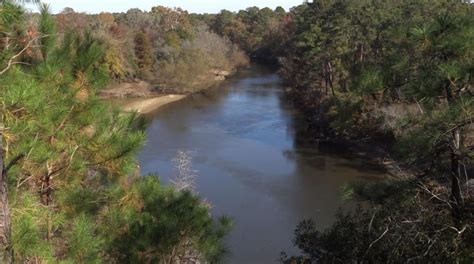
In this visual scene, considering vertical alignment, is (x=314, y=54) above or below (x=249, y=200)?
above

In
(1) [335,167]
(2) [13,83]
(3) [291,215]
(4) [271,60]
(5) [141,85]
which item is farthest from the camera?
(4) [271,60]

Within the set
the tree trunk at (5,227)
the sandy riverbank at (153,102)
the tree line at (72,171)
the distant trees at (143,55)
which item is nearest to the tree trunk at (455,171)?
the tree line at (72,171)

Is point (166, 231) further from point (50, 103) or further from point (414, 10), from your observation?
point (414, 10)

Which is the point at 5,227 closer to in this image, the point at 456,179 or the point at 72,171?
the point at 72,171

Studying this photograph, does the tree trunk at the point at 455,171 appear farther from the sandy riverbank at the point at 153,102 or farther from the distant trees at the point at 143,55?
the distant trees at the point at 143,55

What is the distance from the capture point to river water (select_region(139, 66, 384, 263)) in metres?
12.9

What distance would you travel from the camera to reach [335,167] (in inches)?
702

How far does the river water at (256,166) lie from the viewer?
12.9 m

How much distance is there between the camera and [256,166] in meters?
17.7

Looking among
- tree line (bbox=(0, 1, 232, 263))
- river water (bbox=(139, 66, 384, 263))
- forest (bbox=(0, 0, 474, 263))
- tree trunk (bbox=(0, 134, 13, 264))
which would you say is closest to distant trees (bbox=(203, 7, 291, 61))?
river water (bbox=(139, 66, 384, 263))

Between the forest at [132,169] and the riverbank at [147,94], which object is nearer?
the forest at [132,169]

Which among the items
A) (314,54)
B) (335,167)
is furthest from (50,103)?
(314,54)

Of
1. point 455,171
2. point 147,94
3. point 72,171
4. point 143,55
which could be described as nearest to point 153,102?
point 147,94

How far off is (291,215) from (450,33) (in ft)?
31.2
